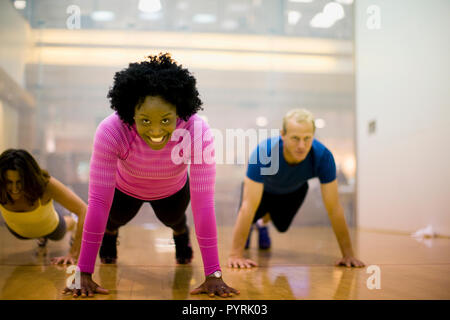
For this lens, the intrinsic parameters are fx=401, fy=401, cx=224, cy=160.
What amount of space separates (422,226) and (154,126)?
2.77 metres

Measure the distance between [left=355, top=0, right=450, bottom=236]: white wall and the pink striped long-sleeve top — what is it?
1.30 m

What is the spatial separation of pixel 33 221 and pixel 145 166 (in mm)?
995

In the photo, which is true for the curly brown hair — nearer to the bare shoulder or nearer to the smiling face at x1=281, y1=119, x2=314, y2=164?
the bare shoulder

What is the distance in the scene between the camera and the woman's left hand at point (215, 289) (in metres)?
1.13

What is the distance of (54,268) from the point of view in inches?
64.3

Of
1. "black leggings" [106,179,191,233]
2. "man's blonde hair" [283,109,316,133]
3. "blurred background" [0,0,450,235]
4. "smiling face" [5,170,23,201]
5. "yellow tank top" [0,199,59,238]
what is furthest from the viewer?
"blurred background" [0,0,450,235]

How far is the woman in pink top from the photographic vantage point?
1.15m

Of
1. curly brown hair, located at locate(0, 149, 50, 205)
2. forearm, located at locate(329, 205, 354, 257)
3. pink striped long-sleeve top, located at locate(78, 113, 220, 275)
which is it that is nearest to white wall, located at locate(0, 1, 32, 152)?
curly brown hair, located at locate(0, 149, 50, 205)

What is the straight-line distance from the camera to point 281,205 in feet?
7.48

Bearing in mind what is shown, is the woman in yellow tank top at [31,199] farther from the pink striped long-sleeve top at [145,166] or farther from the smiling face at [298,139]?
the smiling face at [298,139]

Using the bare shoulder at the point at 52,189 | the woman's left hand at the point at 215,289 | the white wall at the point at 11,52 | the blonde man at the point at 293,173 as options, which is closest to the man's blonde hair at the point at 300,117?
the blonde man at the point at 293,173

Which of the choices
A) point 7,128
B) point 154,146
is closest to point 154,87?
point 154,146

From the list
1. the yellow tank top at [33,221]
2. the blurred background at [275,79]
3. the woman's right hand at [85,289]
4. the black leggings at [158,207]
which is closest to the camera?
the woman's right hand at [85,289]

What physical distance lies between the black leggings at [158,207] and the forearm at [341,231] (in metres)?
0.69
